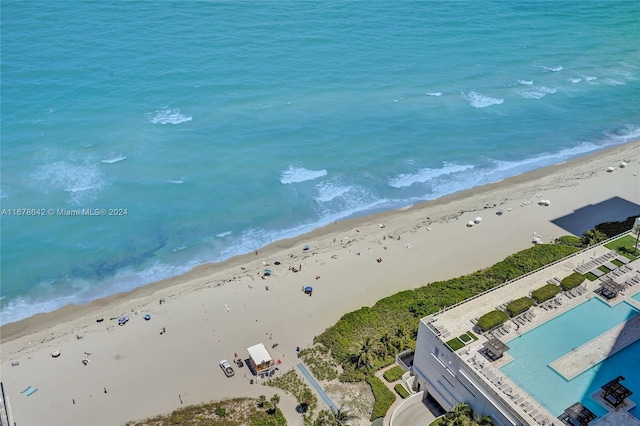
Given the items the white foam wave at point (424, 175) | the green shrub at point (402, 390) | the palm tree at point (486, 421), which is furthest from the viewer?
the white foam wave at point (424, 175)

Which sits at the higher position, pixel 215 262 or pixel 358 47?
pixel 358 47

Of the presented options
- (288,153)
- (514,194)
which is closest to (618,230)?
(514,194)

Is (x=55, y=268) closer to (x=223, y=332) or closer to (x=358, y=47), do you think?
(x=223, y=332)

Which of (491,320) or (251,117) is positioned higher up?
(491,320)

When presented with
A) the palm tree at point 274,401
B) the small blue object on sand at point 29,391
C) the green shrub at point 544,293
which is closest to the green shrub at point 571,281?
the green shrub at point 544,293

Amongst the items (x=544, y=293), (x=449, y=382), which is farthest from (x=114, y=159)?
(x=544, y=293)

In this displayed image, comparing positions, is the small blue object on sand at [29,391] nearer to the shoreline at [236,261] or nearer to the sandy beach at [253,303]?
the sandy beach at [253,303]

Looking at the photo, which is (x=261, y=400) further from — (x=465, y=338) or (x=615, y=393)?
(x=615, y=393)
